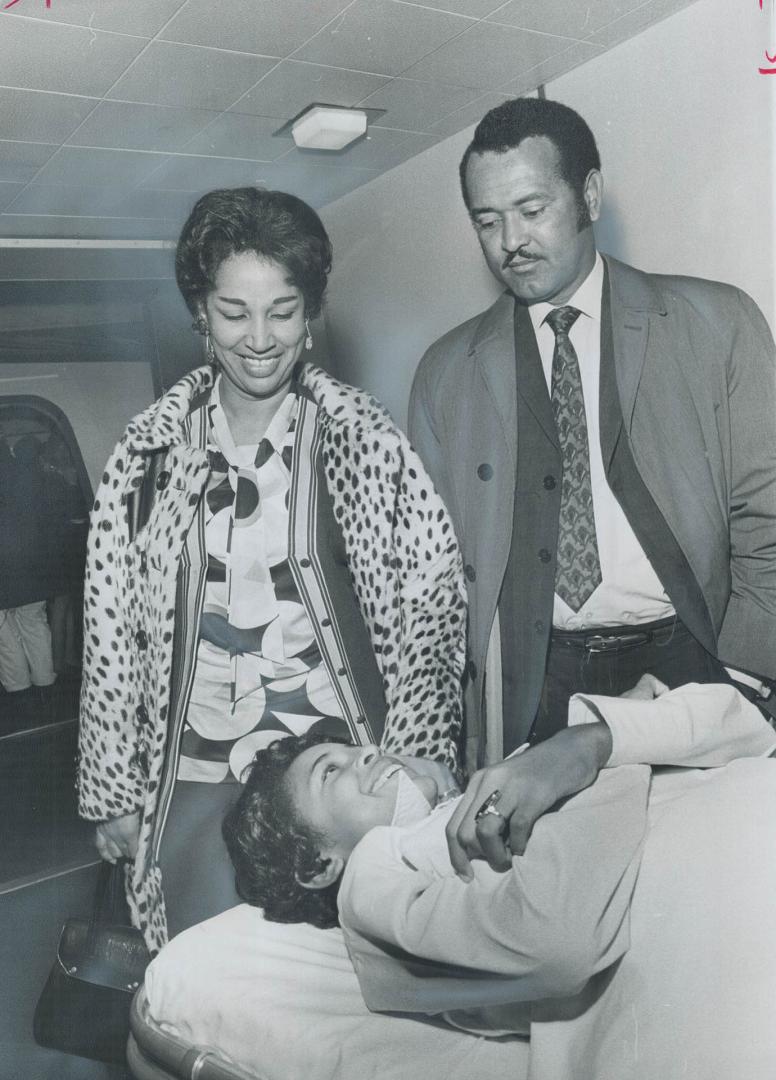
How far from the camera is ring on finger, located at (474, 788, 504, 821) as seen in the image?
121 centimetres

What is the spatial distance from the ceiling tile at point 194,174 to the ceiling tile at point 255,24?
6.8 inches

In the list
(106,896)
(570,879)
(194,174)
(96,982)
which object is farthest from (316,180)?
(96,982)

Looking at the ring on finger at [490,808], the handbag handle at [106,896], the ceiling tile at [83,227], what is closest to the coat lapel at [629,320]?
the ring on finger at [490,808]

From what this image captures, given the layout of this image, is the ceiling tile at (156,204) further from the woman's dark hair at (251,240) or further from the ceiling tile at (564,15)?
the ceiling tile at (564,15)

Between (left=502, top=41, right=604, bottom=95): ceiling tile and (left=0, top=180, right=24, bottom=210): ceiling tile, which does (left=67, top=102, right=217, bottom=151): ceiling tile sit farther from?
(left=502, top=41, right=604, bottom=95): ceiling tile

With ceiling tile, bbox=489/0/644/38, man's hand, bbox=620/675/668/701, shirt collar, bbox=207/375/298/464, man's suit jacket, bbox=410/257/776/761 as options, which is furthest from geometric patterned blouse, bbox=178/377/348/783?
ceiling tile, bbox=489/0/644/38

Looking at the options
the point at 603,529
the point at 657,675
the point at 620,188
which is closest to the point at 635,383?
the point at 603,529

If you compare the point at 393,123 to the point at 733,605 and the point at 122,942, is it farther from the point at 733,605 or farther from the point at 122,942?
the point at 122,942

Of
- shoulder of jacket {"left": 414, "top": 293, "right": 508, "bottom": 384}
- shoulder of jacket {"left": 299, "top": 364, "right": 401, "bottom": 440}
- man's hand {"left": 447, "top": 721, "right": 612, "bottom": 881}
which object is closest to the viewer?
man's hand {"left": 447, "top": 721, "right": 612, "bottom": 881}

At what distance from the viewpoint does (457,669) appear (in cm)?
148

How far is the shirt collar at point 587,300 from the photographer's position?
1467 mm

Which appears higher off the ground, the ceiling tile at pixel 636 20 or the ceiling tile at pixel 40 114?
the ceiling tile at pixel 636 20

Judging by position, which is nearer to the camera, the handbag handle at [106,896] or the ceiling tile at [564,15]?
the ceiling tile at [564,15]

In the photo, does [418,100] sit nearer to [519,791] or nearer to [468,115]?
[468,115]
